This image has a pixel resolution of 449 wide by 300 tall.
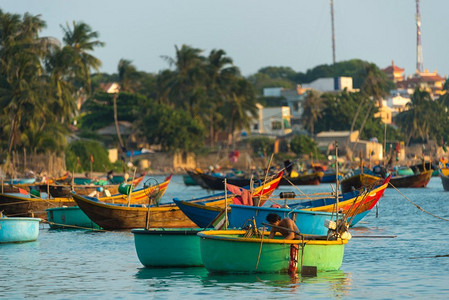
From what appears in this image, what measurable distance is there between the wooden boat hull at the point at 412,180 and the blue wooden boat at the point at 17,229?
135 feet

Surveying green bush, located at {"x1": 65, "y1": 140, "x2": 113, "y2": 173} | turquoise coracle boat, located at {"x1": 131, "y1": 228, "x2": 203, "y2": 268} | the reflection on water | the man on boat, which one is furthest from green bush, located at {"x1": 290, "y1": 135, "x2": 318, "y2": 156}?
the man on boat

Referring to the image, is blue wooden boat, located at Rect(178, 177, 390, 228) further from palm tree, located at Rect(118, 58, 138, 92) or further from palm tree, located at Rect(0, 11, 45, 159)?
palm tree, located at Rect(118, 58, 138, 92)

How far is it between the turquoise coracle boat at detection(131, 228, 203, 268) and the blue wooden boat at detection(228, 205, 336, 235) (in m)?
1.52

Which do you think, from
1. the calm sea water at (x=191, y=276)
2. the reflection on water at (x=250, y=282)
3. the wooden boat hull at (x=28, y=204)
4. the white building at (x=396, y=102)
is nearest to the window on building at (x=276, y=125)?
the white building at (x=396, y=102)

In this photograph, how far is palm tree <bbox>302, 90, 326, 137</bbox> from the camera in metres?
118

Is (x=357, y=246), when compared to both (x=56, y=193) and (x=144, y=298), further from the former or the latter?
(x=56, y=193)

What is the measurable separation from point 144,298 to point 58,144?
57.9 m

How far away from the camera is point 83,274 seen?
21328mm

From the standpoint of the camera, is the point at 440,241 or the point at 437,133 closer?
the point at 440,241

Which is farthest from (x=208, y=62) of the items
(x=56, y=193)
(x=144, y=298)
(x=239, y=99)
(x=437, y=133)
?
(x=144, y=298)

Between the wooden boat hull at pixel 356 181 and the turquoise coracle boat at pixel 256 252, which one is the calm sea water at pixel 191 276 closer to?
the turquoise coracle boat at pixel 256 252

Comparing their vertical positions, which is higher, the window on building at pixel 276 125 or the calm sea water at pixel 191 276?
the window on building at pixel 276 125

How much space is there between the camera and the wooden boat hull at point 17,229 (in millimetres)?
26547

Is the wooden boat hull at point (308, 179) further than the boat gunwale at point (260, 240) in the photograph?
Yes
